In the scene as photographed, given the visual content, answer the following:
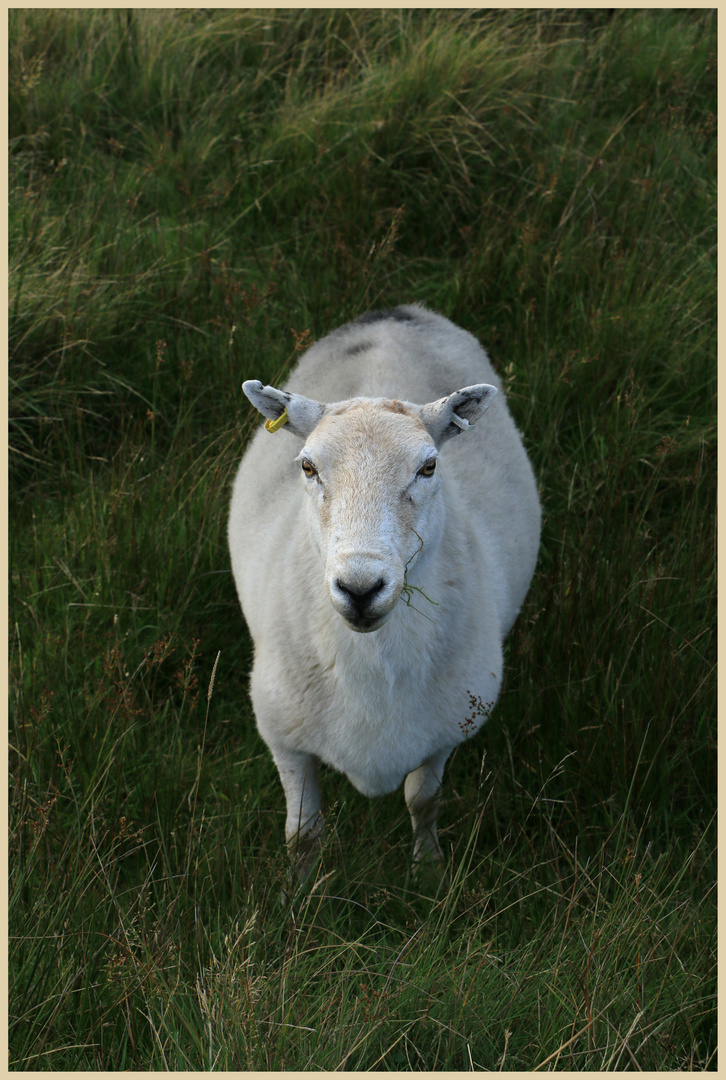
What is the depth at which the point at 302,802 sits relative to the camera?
322cm

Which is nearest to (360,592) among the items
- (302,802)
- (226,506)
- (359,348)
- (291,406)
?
(291,406)

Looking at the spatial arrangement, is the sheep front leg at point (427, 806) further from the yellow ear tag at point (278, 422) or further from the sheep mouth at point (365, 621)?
the yellow ear tag at point (278, 422)

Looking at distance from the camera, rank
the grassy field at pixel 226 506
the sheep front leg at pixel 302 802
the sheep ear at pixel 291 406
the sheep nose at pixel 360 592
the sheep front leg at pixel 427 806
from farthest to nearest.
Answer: the sheep front leg at pixel 427 806 < the sheep front leg at pixel 302 802 < the sheep ear at pixel 291 406 < the grassy field at pixel 226 506 < the sheep nose at pixel 360 592

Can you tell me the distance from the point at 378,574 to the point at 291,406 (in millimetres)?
862

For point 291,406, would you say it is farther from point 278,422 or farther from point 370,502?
point 370,502

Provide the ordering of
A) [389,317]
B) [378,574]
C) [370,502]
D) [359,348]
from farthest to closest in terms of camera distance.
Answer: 1. [389,317]
2. [359,348]
3. [370,502]
4. [378,574]

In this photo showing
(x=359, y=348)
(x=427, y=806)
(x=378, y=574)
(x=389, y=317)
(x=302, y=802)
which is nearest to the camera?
(x=378, y=574)

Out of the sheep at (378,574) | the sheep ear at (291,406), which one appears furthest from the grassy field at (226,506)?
the sheep ear at (291,406)

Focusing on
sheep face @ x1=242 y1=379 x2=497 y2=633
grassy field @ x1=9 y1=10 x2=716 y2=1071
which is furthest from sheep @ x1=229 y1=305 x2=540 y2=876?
grassy field @ x1=9 y1=10 x2=716 y2=1071

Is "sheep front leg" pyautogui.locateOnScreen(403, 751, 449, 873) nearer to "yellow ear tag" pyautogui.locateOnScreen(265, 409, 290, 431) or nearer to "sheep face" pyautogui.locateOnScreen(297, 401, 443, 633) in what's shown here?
"sheep face" pyautogui.locateOnScreen(297, 401, 443, 633)

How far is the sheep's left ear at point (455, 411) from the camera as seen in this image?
2.93 metres

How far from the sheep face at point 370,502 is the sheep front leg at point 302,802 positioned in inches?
35.5

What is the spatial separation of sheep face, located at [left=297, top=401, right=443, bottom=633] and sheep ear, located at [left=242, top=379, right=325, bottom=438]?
0.07 m

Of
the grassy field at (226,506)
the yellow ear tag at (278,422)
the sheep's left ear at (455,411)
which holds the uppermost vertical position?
the sheep's left ear at (455,411)
